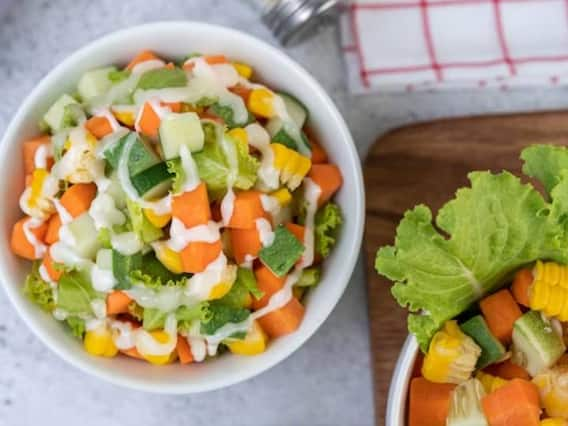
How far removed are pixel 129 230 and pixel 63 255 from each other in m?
0.09

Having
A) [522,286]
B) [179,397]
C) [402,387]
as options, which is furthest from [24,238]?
[522,286]

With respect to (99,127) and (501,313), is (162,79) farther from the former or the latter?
(501,313)

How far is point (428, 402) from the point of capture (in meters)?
1.22

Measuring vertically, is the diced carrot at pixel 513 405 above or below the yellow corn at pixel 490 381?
above

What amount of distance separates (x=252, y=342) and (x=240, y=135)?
0.27 m

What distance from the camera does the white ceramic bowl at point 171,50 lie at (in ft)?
4.34

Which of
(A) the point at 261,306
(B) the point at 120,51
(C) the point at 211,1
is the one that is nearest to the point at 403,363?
(A) the point at 261,306

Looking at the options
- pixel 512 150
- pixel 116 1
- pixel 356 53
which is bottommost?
pixel 512 150

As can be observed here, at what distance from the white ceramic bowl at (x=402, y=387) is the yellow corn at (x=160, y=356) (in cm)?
29

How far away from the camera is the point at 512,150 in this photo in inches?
59.1

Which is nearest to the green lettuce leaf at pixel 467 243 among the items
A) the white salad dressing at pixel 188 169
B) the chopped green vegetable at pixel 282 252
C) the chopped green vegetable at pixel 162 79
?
the chopped green vegetable at pixel 282 252

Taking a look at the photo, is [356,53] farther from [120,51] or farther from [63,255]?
[63,255]

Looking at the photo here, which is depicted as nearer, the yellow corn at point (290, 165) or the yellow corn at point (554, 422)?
the yellow corn at point (554, 422)

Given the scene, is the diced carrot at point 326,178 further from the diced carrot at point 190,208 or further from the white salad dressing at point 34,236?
the white salad dressing at point 34,236
